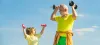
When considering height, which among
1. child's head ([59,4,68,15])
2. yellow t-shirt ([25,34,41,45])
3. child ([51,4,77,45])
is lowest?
yellow t-shirt ([25,34,41,45])

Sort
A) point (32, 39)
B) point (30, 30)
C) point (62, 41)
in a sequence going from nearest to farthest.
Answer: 1. point (62, 41)
2. point (32, 39)
3. point (30, 30)

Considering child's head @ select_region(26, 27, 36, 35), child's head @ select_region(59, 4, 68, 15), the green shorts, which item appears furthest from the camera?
child's head @ select_region(26, 27, 36, 35)

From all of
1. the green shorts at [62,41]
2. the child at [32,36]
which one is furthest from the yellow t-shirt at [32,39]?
the green shorts at [62,41]

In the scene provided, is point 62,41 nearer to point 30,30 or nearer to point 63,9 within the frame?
point 63,9

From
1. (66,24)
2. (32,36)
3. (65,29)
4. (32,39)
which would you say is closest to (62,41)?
(65,29)

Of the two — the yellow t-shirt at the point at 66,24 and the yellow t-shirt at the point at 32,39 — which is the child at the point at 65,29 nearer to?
the yellow t-shirt at the point at 66,24

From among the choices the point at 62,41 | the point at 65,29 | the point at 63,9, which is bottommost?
the point at 62,41

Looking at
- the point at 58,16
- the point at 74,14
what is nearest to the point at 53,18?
the point at 58,16

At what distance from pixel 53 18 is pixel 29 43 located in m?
2.07

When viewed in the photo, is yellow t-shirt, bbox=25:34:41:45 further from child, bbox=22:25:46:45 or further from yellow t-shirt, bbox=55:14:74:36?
yellow t-shirt, bbox=55:14:74:36

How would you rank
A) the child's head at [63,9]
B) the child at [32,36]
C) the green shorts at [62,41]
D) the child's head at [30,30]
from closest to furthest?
the green shorts at [62,41] < the child's head at [63,9] < the child at [32,36] < the child's head at [30,30]

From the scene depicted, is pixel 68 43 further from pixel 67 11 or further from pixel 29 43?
pixel 29 43

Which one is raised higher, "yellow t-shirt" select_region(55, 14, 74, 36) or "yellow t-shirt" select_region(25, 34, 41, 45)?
"yellow t-shirt" select_region(55, 14, 74, 36)

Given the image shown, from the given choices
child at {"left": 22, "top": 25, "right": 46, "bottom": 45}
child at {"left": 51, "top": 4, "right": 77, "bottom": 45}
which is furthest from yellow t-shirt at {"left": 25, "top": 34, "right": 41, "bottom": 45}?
child at {"left": 51, "top": 4, "right": 77, "bottom": 45}
